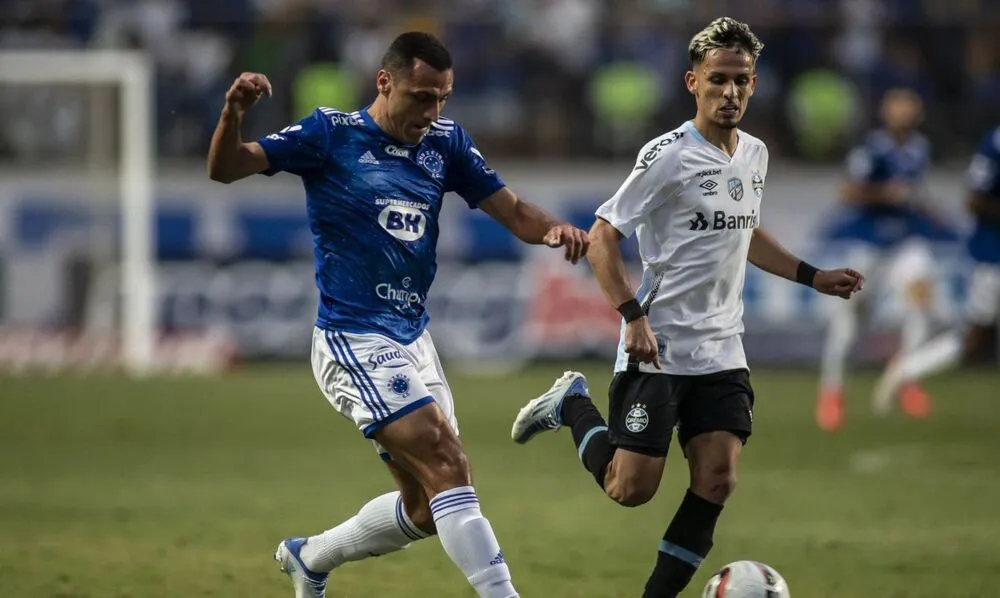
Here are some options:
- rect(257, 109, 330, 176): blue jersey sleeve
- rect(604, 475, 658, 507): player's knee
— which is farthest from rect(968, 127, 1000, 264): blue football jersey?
rect(257, 109, 330, 176): blue jersey sleeve

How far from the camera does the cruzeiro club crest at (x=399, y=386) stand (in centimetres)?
631

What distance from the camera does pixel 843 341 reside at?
1527 centimetres

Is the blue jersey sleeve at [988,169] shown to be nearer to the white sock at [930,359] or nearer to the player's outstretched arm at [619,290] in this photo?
the white sock at [930,359]

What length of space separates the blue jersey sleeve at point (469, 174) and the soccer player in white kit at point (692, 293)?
506mm

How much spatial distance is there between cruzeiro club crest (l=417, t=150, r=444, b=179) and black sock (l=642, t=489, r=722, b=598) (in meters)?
1.68

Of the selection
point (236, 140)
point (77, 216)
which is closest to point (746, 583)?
point (236, 140)

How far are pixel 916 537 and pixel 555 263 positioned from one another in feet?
38.0

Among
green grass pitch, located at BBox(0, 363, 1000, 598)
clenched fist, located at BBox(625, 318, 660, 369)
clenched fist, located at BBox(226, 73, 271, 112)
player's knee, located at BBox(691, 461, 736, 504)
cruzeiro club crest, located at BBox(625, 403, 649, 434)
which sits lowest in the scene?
green grass pitch, located at BBox(0, 363, 1000, 598)

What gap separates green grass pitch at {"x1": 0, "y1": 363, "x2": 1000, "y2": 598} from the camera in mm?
8016

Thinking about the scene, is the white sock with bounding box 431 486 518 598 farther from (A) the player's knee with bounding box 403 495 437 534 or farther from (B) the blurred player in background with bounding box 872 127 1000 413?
(B) the blurred player in background with bounding box 872 127 1000 413

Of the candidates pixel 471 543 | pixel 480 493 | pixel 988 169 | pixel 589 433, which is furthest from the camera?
pixel 988 169

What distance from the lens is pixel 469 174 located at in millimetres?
6871

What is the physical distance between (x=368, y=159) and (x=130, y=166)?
1443 centimetres

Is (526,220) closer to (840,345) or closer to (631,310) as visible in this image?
(631,310)
